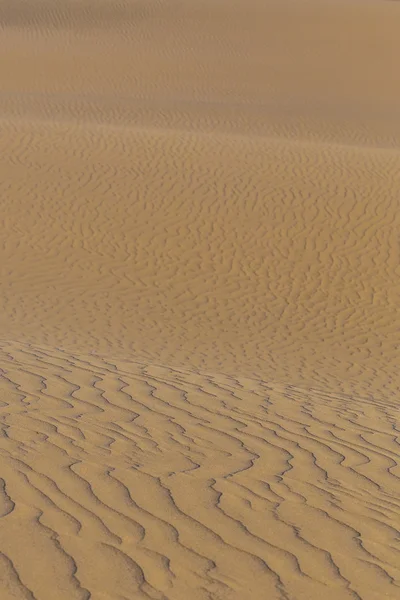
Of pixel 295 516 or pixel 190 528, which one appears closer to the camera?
pixel 190 528

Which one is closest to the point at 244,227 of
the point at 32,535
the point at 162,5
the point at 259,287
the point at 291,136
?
the point at 259,287

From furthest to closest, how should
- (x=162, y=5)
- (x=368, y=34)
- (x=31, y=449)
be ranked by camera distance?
(x=162, y=5)
(x=368, y=34)
(x=31, y=449)

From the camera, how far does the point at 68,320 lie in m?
12.5

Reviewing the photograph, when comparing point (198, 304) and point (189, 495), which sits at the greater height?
point (198, 304)

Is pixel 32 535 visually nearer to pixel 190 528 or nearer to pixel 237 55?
pixel 190 528

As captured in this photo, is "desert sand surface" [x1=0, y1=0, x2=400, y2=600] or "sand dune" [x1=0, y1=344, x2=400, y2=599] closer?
"sand dune" [x1=0, y1=344, x2=400, y2=599]

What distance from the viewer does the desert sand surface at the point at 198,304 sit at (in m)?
3.79

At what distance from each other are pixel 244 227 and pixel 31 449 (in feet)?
37.0

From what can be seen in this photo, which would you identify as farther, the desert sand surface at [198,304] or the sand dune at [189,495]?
the desert sand surface at [198,304]

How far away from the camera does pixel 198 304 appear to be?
44.1 ft

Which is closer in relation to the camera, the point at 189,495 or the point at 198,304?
the point at 189,495

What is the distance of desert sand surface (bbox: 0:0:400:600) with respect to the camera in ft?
12.4

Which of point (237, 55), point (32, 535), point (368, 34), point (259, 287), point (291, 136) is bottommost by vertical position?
point (32, 535)

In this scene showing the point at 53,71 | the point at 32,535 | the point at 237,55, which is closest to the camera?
the point at 32,535
